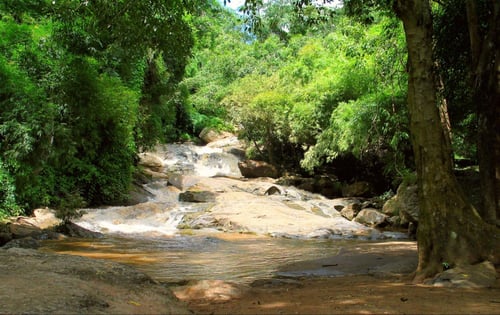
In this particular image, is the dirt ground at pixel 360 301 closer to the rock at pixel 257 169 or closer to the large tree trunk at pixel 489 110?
the large tree trunk at pixel 489 110

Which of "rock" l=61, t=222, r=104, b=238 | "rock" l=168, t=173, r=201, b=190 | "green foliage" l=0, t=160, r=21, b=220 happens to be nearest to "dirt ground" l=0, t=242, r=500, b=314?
"rock" l=61, t=222, r=104, b=238

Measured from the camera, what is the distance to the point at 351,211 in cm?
1708

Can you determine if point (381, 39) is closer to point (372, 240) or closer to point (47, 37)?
point (372, 240)

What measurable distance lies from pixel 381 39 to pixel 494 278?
11.4m

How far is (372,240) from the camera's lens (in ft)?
41.2

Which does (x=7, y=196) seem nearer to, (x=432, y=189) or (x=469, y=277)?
(x=432, y=189)

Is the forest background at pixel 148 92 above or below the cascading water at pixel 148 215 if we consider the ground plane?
above

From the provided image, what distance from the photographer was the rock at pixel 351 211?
16.8 m

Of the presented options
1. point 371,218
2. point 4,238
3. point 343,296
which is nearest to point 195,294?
point 343,296

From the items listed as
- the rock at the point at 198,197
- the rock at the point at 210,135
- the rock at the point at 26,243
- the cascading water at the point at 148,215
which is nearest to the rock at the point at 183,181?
the cascading water at the point at 148,215

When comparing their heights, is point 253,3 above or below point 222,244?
above

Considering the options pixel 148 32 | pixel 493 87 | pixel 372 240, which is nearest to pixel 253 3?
pixel 148 32

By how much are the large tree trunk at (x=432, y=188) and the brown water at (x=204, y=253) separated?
2719 mm

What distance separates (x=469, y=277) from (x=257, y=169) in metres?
23.5
